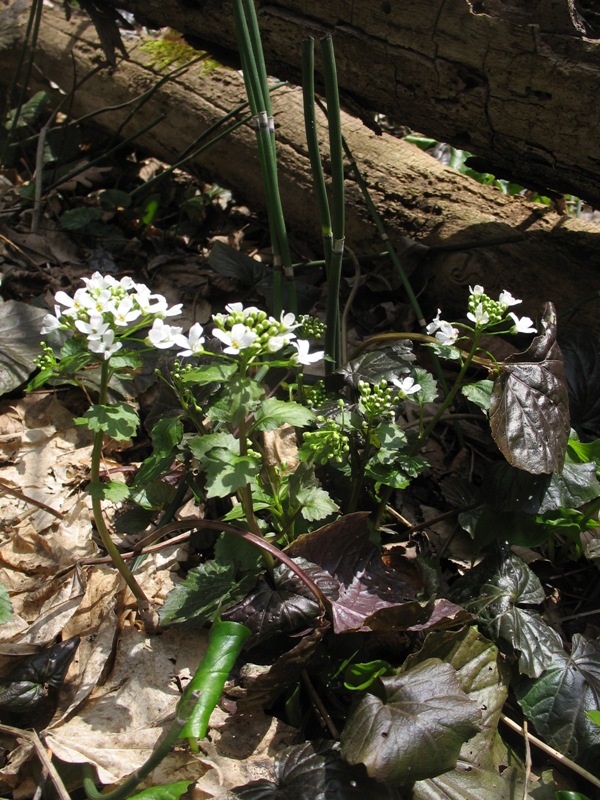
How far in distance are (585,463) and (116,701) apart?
1.44 m

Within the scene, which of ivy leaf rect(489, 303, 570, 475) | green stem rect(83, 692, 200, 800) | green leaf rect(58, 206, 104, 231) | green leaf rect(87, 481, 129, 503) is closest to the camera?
green stem rect(83, 692, 200, 800)

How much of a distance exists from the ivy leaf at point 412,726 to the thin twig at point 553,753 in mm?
357

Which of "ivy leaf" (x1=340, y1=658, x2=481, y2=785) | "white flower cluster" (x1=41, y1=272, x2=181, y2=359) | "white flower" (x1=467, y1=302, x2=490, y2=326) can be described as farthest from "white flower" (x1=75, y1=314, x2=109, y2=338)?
"ivy leaf" (x1=340, y1=658, x2=481, y2=785)

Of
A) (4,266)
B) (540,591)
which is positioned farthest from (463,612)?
(4,266)

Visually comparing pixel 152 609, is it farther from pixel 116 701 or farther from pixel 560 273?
pixel 560 273

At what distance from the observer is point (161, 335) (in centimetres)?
135

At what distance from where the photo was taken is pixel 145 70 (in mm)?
3619

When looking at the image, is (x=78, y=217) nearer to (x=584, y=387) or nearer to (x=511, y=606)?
(x=584, y=387)

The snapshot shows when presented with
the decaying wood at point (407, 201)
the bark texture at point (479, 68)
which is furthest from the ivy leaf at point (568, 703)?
the bark texture at point (479, 68)

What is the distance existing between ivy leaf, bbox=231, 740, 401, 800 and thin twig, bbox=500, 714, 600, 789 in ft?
1.44

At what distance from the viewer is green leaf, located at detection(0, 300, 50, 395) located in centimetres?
239

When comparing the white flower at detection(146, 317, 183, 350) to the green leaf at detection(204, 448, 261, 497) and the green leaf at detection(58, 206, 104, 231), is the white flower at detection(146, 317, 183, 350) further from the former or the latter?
the green leaf at detection(58, 206, 104, 231)

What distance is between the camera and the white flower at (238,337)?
129cm

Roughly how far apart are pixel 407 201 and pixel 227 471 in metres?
1.91
